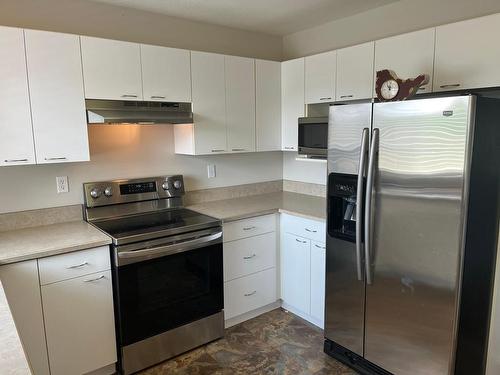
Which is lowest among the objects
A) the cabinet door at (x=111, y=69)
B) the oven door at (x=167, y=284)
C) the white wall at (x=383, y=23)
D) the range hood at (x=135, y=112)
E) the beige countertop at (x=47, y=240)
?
the oven door at (x=167, y=284)

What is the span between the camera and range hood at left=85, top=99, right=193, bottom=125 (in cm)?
243

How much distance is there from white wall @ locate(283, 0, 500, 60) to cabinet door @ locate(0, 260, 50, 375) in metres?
2.80

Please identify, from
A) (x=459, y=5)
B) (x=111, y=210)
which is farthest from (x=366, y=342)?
(x=459, y=5)

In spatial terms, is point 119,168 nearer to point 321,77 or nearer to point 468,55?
point 321,77

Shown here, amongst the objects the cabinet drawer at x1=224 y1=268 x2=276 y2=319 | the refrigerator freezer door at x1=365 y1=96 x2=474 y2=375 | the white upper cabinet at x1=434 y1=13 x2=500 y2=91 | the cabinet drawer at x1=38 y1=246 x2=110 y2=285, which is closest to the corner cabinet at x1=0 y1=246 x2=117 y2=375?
the cabinet drawer at x1=38 y1=246 x2=110 y2=285

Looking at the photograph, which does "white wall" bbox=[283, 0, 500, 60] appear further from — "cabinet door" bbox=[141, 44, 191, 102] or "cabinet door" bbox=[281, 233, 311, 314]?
"cabinet door" bbox=[281, 233, 311, 314]

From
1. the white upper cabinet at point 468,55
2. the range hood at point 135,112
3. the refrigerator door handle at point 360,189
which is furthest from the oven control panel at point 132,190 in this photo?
the white upper cabinet at point 468,55

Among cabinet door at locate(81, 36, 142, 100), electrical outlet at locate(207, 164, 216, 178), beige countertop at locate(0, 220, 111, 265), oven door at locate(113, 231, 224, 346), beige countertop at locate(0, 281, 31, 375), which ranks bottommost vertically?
oven door at locate(113, 231, 224, 346)

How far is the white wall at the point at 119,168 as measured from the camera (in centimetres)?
253

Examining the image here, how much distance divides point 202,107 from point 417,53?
1.55 meters

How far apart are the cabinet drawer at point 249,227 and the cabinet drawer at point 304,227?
0.11 metres

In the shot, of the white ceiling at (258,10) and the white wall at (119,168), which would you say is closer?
the white wall at (119,168)

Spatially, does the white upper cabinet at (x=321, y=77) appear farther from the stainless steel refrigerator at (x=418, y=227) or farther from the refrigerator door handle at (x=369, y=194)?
the refrigerator door handle at (x=369, y=194)

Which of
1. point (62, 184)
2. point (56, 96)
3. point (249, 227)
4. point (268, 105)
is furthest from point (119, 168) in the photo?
point (268, 105)
